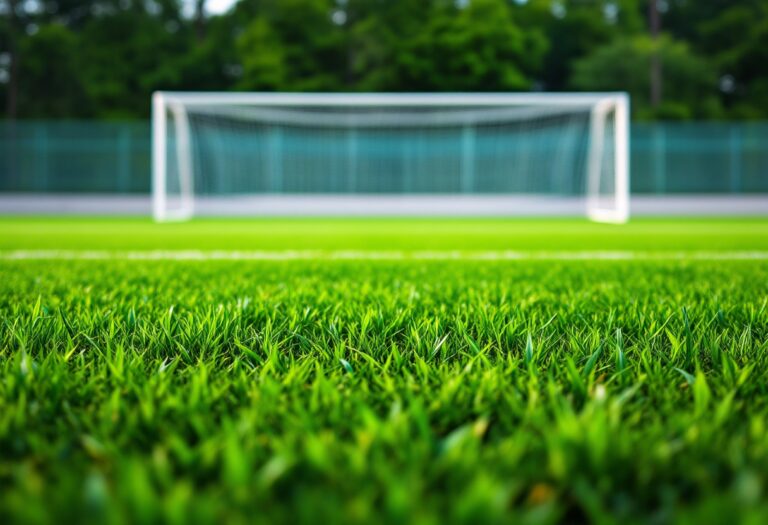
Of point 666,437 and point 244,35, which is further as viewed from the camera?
point 244,35

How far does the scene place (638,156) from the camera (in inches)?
814

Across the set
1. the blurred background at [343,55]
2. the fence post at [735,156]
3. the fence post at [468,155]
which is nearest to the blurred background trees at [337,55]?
the blurred background at [343,55]

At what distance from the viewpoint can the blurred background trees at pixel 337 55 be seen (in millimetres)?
31375

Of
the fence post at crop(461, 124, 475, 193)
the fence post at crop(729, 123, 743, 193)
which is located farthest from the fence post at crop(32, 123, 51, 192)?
the fence post at crop(729, 123, 743, 193)

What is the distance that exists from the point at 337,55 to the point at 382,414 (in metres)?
34.0

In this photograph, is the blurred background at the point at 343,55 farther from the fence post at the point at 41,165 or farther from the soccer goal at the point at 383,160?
the soccer goal at the point at 383,160

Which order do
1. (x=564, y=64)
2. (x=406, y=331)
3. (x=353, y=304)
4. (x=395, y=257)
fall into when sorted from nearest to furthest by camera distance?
(x=406, y=331) < (x=353, y=304) < (x=395, y=257) < (x=564, y=64)

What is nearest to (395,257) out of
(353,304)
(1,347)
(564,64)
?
(353,304)

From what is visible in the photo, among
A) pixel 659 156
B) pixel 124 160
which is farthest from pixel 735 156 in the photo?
pixel 124 160

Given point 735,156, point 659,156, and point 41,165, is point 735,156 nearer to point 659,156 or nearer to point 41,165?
point 659,156

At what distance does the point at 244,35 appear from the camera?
108 feet

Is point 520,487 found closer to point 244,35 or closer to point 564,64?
point 244,35

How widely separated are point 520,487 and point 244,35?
34529 millimetres

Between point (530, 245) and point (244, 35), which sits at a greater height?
point (244, 35)
